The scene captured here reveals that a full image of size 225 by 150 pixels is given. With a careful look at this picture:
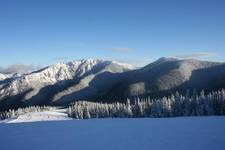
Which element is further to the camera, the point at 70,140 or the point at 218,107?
the point at 218,107

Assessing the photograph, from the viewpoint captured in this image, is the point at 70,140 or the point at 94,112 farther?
the point at 94,112

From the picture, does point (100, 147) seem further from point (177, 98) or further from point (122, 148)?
point (177, 98)

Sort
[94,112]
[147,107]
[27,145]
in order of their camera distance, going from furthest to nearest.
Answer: [94,112] < [147,107] < [27,145]

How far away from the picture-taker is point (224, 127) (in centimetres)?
3394

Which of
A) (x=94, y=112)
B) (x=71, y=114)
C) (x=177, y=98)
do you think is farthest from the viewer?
(x=71, y=114)

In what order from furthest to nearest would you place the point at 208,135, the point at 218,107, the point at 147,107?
the point at 147,107, the point at 218,107, the point at 208,135

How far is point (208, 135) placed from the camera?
29.7 m

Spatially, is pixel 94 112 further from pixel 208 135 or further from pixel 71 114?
pixel 208 135

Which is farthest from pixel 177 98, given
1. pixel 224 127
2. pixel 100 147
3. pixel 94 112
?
pixel 100 147

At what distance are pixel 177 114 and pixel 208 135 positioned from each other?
84968mm

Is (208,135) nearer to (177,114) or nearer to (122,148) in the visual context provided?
(122,148)

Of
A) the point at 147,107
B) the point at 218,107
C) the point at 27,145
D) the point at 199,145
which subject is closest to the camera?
the point at 199,145

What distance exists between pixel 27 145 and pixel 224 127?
20356 millimetres

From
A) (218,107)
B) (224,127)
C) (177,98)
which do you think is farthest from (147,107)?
(224,127)
